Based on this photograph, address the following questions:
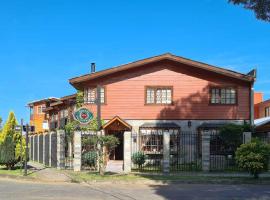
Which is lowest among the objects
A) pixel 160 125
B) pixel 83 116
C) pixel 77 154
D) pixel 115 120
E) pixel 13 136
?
pixel 77 154

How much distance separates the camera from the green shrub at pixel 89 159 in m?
26.5

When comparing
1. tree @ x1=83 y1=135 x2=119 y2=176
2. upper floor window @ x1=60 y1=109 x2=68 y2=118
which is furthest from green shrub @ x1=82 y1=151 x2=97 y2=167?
upper floor window @ x1=60 y1=109 x2=68 y2=118

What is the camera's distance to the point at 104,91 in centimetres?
3369

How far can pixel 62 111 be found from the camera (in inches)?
Result: 1713

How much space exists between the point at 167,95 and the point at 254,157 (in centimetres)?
1246

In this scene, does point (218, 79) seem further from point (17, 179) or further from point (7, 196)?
point (7, 196)

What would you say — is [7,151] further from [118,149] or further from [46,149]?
[118,149]

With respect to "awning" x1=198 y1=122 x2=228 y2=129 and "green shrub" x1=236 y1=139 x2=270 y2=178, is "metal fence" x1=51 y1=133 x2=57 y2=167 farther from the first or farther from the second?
"green shrub" x1=236 y1=139 x2=270 y2=178

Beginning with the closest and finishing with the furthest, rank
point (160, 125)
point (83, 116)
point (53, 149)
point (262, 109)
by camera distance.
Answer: point (83, 116) < point (53, 149) < point (160, 125) < point (262, 109)

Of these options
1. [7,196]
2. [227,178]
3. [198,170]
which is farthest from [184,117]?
[7,196]

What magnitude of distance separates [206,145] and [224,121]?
26.5ft

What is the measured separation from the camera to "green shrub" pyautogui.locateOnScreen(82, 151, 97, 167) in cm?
2649

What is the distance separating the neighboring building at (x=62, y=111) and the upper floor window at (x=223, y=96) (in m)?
9.67

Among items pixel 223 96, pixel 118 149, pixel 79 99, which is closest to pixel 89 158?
pixel 118 149
